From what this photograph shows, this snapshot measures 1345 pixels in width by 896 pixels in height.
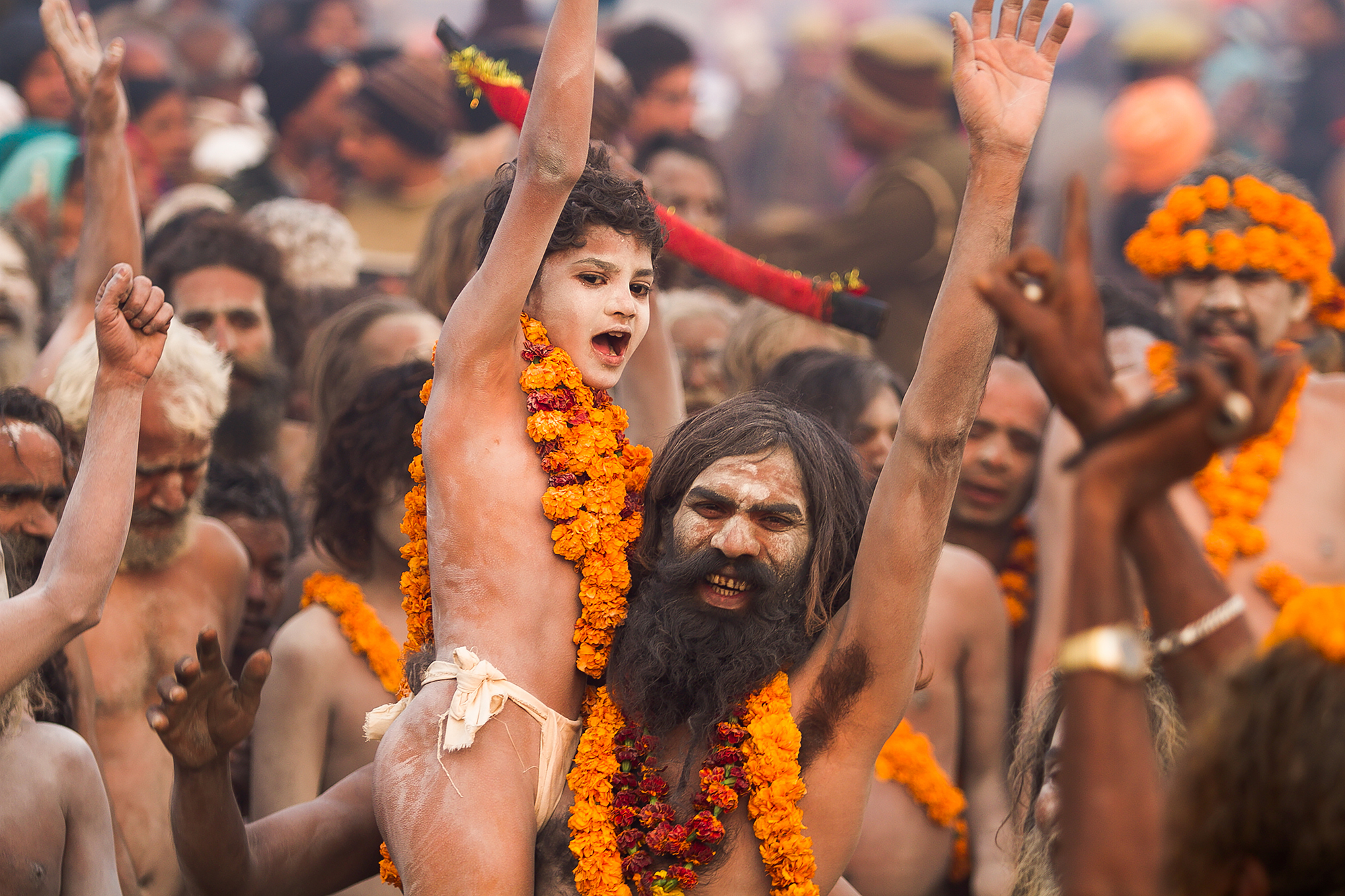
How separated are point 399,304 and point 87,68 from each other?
5.13 ft

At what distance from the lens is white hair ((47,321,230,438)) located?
4531 mm

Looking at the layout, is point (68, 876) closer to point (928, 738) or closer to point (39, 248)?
point (928, 738)

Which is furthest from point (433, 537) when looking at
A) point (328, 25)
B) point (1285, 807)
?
point (328, 25)

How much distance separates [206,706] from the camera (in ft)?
11.1

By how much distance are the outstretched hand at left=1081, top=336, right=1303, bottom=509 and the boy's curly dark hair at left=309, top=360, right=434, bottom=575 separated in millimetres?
3005

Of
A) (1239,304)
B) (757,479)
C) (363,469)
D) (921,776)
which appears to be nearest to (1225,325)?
(1239,304)

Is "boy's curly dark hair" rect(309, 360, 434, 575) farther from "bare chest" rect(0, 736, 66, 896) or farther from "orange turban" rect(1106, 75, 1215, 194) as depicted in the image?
"orange turban" rect(1106, 75, 1215, 194)

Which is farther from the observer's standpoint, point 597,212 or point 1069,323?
point 597,212

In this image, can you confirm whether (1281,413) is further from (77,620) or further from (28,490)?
(28,490)

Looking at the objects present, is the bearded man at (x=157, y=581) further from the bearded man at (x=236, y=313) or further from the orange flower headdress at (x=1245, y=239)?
the orange flower headdress at (x=1245, y=239)

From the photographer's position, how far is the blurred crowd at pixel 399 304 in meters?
4.32

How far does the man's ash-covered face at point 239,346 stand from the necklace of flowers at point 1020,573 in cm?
333

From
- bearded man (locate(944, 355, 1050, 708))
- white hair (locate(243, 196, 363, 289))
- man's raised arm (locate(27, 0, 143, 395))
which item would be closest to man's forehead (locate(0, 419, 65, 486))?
man's raised arm (locate(27, 0, 143, 395))

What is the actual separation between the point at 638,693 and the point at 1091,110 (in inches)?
344
